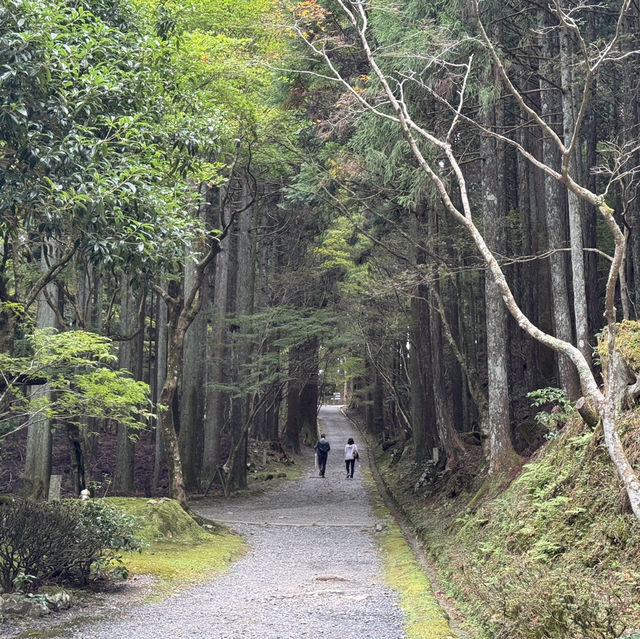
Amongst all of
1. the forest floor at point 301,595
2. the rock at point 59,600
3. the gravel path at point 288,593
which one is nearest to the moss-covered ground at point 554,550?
the forest floor at point 301,595

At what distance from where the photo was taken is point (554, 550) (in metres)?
6.60

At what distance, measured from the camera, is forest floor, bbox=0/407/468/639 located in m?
6.47

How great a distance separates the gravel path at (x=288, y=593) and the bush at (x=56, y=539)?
947mm

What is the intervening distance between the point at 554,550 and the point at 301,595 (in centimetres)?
318

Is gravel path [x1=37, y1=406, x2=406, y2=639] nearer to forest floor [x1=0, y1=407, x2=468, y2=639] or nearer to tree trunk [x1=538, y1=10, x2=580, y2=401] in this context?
forest floor [x1=0, y1=407, x2=468, y2=639]

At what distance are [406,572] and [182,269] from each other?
33.9 feet

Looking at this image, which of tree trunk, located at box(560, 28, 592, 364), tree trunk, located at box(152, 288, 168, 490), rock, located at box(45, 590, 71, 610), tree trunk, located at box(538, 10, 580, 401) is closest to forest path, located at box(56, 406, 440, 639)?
rock, located at box(45, 590, 71, 610)

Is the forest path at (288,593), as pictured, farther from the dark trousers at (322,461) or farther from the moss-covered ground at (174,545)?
the dark trousers at (322,461)

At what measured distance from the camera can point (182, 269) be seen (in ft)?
56.6

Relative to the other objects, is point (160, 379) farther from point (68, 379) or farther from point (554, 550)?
point (554, 550)

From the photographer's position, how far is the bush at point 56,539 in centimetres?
715

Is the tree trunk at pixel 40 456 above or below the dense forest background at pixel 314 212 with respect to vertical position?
below

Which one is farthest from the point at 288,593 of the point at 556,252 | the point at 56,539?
the point at 556,252

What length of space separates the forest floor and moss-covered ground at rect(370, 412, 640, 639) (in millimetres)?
635
